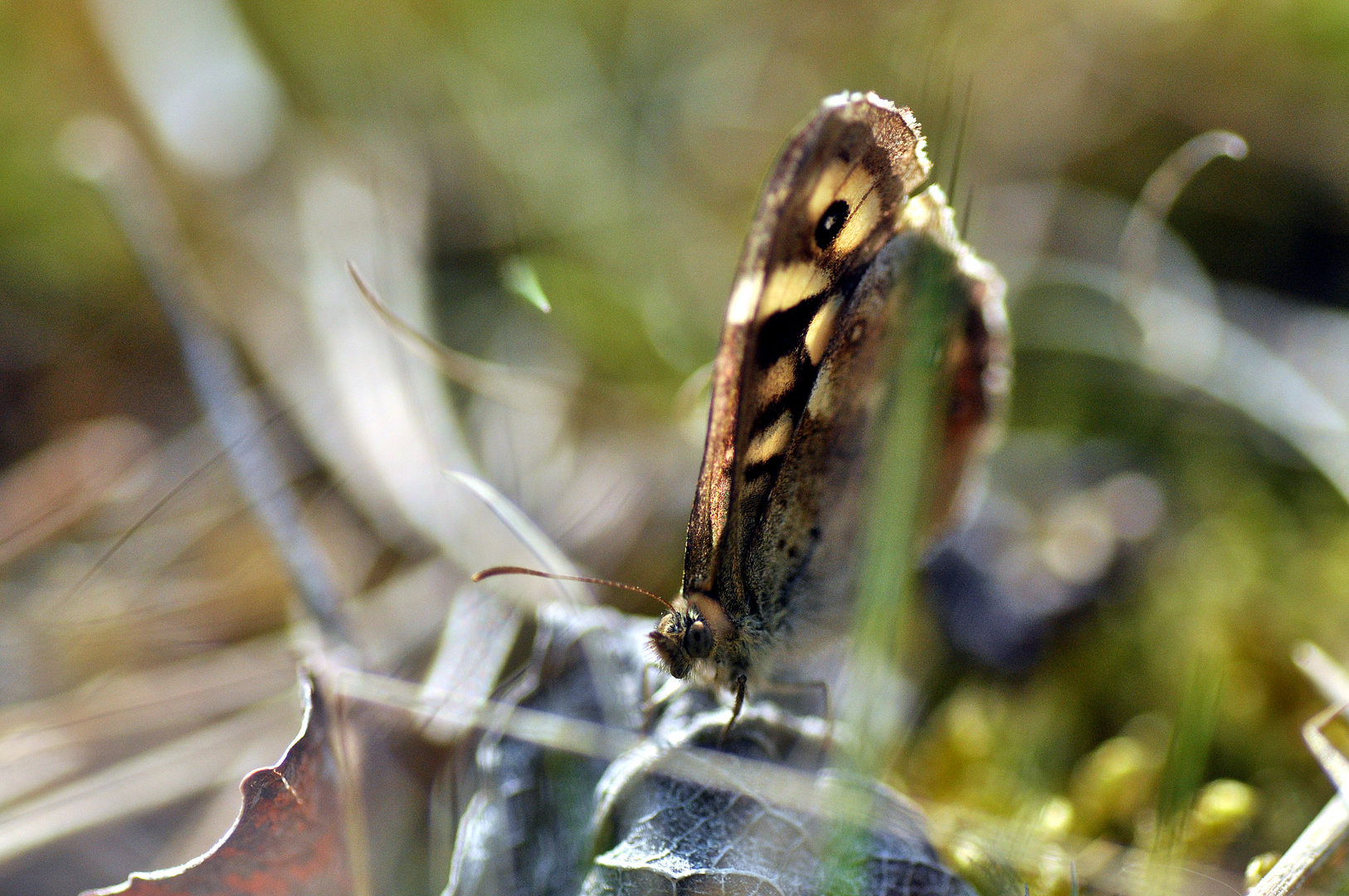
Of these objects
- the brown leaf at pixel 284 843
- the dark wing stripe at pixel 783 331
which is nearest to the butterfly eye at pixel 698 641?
the dark wing stripe at pixel 783 331

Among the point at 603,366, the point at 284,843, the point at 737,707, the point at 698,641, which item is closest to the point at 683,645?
the point at 698,641

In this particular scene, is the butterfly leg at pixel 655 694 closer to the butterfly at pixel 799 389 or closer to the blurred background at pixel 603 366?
the butterfly at pixel 799 389

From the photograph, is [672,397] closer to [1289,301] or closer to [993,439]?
[993,439]

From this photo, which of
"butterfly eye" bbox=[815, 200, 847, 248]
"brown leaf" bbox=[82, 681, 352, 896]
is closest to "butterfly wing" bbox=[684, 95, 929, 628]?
"butterfly eye" bbox=[815, 200, 847, 248]

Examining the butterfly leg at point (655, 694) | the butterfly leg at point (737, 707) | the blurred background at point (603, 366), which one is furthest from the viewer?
the blurred background at point (603, 366)

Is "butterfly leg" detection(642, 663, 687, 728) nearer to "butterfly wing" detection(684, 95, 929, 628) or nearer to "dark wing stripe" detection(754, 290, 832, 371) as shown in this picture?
"butterfly wing" detection(684, 95, 929, 628)

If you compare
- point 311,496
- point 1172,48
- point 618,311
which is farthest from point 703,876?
point 1172,48

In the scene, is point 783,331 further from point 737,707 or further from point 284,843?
point 284,843

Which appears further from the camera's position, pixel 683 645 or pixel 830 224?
pixel 683 645
